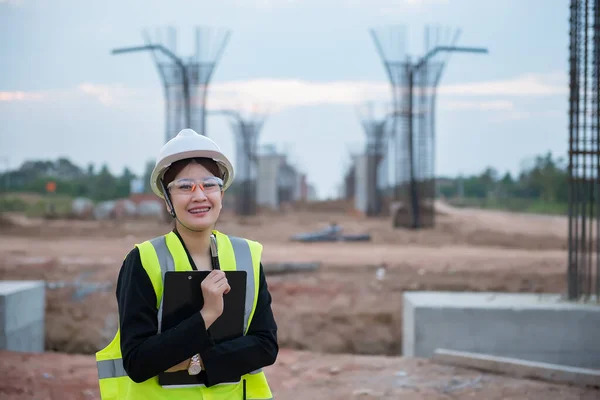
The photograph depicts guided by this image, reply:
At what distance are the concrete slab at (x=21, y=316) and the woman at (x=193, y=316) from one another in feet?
17.4

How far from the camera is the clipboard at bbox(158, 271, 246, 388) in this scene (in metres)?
1.95

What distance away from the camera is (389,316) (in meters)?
9.32

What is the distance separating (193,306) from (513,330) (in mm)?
4979

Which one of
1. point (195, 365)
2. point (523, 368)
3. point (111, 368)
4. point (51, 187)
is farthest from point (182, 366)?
point (51, 187)

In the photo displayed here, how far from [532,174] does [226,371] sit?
48.6 meters

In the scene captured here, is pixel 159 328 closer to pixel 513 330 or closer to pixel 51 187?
pixel 513 330

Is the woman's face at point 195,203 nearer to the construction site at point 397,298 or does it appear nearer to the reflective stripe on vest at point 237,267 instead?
the reflective stripe on vest at point 237,267

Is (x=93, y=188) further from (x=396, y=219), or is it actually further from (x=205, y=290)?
(x=205, y=290)

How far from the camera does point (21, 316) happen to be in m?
7.22

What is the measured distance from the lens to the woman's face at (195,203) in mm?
2059

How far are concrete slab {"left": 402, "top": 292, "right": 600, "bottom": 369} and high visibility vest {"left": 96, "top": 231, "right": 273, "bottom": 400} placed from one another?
448cm

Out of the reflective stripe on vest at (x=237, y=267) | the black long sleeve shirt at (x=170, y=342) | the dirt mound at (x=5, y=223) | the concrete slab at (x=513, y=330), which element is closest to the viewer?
the black long sleeve shirt at (x=170, y=342)

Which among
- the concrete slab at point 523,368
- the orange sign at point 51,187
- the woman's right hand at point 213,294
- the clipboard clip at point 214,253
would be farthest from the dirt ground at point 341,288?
the orange sign at point 51,187

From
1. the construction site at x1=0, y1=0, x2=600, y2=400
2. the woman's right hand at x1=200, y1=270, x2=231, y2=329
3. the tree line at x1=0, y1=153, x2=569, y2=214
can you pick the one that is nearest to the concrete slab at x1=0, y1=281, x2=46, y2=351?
the construction site at x1=0, y1=0, x2=600, y2=400
